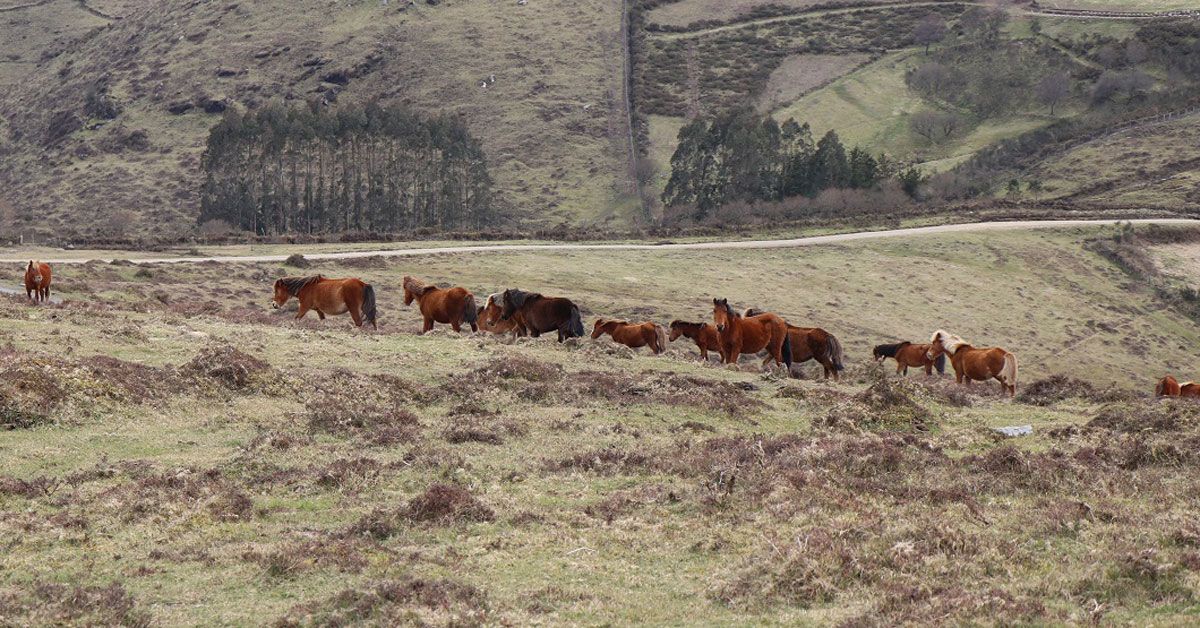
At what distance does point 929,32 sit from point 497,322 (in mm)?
131333

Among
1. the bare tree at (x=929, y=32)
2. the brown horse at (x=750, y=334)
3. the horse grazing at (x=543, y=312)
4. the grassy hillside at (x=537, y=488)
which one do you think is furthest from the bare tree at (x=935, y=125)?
the brown horse at (x=750, y=334)

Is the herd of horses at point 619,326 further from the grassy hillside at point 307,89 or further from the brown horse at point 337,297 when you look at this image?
the grassy hillside at point 307,89

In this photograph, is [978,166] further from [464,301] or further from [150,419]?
[150,419]

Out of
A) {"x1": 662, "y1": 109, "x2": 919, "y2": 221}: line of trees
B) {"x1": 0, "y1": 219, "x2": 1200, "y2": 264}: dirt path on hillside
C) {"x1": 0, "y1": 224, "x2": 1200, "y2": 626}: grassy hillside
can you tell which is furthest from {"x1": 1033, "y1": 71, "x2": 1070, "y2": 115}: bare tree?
{"x1": 0, "y1": 224, "x2": 1200, "y2": 626}: grassy hillside

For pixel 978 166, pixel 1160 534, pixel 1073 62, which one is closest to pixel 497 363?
pixel 1160 534

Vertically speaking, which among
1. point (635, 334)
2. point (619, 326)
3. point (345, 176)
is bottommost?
point (635, 334)

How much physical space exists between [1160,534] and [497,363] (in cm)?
1435

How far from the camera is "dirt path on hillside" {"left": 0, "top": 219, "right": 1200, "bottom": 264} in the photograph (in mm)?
55312

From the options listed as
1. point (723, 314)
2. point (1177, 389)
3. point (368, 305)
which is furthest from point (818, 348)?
point (368, 305)

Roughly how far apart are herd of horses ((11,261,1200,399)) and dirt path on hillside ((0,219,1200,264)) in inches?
822

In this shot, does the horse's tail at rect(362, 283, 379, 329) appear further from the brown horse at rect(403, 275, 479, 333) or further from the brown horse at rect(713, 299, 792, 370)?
the brown horse at rect(713, 299, 792, 370)

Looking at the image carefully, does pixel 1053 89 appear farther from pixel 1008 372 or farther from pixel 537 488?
pixel 537 488

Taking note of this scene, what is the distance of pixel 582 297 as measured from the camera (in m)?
50.6

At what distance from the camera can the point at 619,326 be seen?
34.8m
